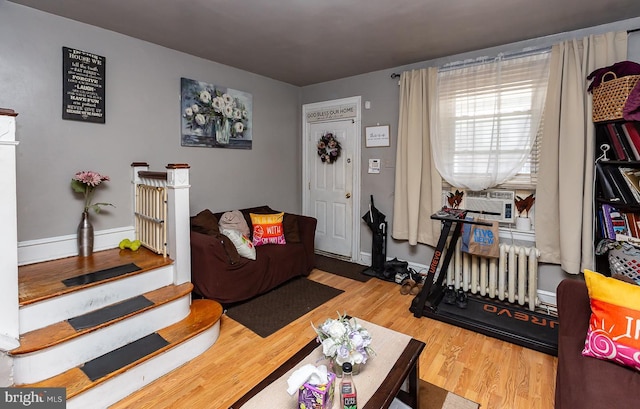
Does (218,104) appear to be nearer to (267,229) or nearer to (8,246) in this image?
(267,229)

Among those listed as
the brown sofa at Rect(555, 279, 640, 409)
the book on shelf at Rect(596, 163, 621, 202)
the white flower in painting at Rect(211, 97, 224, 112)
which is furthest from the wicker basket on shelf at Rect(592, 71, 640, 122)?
the white flower in painting at Rect(211, 97, 224, 112)

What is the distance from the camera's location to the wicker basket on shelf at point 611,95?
2.24 m

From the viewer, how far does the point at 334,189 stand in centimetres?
446

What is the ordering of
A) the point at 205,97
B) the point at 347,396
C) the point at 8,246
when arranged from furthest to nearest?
the point at 205,97 < the point at 8,246 < the point at 347,396

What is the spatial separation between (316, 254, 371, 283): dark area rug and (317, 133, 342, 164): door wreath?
4.56ft

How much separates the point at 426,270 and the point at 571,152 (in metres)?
1.79

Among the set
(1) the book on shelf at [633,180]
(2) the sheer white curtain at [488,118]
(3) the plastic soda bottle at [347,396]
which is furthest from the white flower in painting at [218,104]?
(1) the book on shelf at [633,180]

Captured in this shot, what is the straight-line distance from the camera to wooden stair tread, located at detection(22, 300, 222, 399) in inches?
67.3

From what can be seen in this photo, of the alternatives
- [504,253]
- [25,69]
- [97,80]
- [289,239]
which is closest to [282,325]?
[289,239]

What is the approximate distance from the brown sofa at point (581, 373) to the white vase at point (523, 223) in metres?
1.48

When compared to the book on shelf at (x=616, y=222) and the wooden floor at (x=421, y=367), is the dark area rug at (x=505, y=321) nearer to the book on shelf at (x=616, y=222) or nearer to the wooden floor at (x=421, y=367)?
the wooden floor at (x=421, y=367)

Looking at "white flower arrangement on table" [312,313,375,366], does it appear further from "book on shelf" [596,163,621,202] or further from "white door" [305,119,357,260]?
"white door" [305,119,357,260]

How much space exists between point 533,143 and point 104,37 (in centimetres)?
395

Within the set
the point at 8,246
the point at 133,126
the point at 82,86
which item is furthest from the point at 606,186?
the point at 82,86
